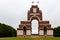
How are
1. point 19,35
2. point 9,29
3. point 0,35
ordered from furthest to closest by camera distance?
point 9,29 → point 0,35 → point 19,35

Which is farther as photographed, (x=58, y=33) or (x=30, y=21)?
(x=58, y=33)

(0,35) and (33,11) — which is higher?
(33,11)

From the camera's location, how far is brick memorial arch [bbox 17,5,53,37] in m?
62.5

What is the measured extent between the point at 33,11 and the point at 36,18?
85.3 inches

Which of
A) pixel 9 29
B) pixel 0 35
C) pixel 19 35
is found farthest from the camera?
pixel 9 29

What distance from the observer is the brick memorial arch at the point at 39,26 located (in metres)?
62.5

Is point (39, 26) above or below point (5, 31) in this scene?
above

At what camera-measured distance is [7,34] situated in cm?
6962

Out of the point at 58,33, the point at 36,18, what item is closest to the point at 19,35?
the point at 36,18

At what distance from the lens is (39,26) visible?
63.3m

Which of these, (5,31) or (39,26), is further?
(5,31)

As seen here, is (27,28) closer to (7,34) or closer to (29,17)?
(29,17)

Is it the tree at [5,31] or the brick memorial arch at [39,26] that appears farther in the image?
the tree at [5,31]

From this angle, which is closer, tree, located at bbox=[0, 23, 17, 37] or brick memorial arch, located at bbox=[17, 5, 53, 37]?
brick memorial arch, located at bbox=[17, 5, 53, 37]
